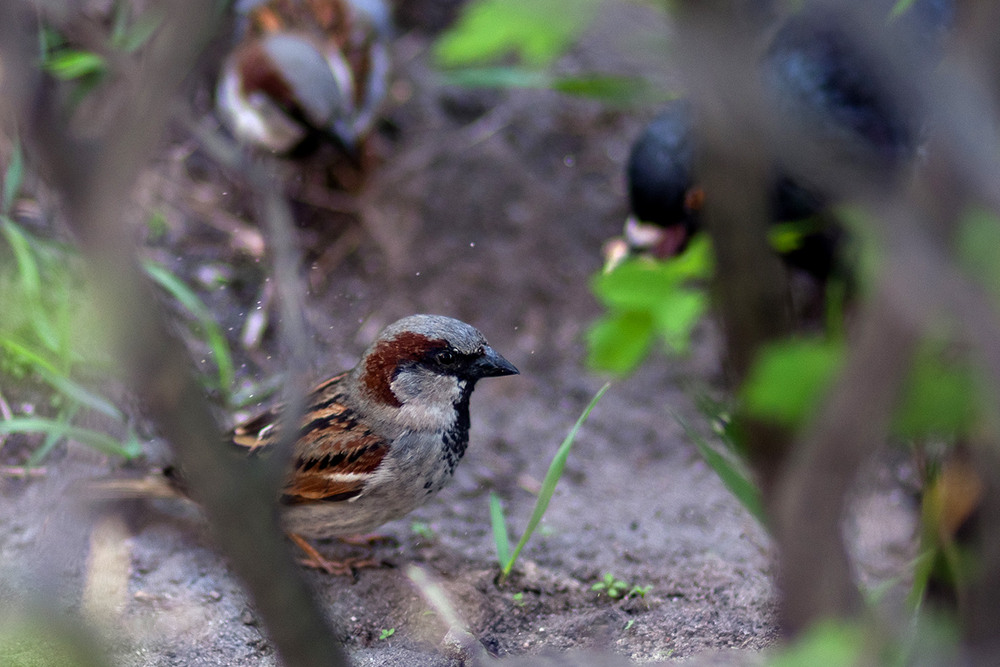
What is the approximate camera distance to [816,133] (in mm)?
2756

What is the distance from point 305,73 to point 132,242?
13.1 ft

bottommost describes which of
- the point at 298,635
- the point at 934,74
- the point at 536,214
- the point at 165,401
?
the point at 536,214

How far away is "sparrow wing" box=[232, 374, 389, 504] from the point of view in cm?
255

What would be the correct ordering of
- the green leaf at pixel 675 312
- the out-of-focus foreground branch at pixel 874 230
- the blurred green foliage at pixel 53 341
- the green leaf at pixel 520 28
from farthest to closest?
the blurred green foliage at pixel 53 341 → the green leaf at pixel 675 312 → the green leaf at pixel 520 28 → the out-of-focus foreground branch at pixel 874 230

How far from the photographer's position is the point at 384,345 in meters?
2.61

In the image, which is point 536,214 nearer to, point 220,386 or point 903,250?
point 220,386

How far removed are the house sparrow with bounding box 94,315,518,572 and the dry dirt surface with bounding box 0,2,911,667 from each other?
0.76ft

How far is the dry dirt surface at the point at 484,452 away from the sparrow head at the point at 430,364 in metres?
0.34

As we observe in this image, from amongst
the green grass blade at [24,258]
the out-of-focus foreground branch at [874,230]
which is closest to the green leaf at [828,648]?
the out-of-focus foreground branch at [874,230]

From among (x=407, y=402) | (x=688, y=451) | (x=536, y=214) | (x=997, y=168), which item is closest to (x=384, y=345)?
(x=407, y=402)

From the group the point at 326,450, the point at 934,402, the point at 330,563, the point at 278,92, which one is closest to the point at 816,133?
the point at 326,450

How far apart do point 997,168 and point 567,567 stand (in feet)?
7.25

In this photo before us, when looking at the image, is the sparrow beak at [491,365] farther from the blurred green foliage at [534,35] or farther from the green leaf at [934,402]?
the green leaf at [934,402]

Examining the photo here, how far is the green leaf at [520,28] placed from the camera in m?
0.79
